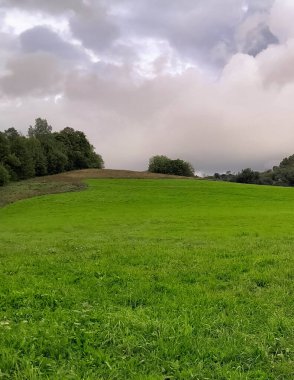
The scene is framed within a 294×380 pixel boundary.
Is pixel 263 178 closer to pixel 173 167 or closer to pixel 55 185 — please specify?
pixel 173 167

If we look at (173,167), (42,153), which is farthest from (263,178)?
(42,153)

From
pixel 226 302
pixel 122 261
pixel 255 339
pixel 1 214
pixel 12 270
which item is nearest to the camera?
pixel 255 339

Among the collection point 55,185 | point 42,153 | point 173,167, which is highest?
point 42,153

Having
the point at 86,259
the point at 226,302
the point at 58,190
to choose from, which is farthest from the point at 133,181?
the point at 226,302

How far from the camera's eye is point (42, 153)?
335ft

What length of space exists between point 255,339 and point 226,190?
63.0 meters

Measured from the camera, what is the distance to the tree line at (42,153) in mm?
89056

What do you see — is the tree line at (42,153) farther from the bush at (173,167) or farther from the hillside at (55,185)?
the bush at (173,167)

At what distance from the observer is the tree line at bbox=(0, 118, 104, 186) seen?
89056mm

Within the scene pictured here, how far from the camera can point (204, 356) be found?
6.25 meters

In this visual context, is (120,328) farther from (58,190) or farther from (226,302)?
(58,190)

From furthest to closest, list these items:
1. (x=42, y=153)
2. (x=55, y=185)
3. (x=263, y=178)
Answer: (x=263, y=178) → (x=42, y=153) → (x=55, y=185)

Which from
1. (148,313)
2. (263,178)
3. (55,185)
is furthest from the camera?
(263,178)

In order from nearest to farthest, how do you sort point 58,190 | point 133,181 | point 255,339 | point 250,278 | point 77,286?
point 255,339 → point 77,286 → point 250,278 → point 58,190 → point 133,181
